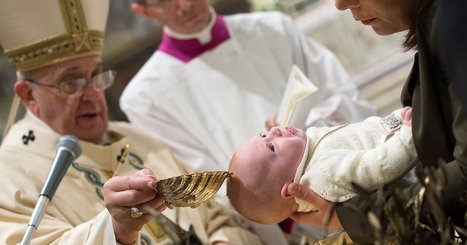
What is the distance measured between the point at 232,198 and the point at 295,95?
0.71m

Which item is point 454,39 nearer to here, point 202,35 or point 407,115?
point 407,115

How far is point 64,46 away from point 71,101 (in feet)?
0.67

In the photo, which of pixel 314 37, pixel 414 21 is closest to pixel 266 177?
pixel 414 21

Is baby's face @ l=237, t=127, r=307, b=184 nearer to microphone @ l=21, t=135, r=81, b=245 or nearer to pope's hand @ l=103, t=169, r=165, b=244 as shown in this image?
pope's hand @ l=103, t=169, r=165, b=244

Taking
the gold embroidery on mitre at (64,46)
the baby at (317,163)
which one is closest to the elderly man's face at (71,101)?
the gold embroidery on mitre at (64,46)

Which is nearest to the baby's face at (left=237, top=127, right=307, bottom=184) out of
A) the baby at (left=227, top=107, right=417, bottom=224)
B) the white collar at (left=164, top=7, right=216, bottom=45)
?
the baby at (left=227, top=107, right=417, bottom=224)

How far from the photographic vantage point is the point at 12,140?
3002mm

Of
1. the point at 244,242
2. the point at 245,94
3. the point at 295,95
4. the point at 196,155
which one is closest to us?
the point at 295,95

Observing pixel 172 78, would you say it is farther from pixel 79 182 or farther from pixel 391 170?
pixel 391 170

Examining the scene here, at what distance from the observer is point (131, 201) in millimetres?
1964

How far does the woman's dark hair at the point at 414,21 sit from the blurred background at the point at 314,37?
9.85 feet


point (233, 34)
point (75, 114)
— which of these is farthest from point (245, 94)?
point (75, 114)

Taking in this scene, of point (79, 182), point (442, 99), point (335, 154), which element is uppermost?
point (442, 99)

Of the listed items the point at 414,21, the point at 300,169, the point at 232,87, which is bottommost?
the point at 232,87
